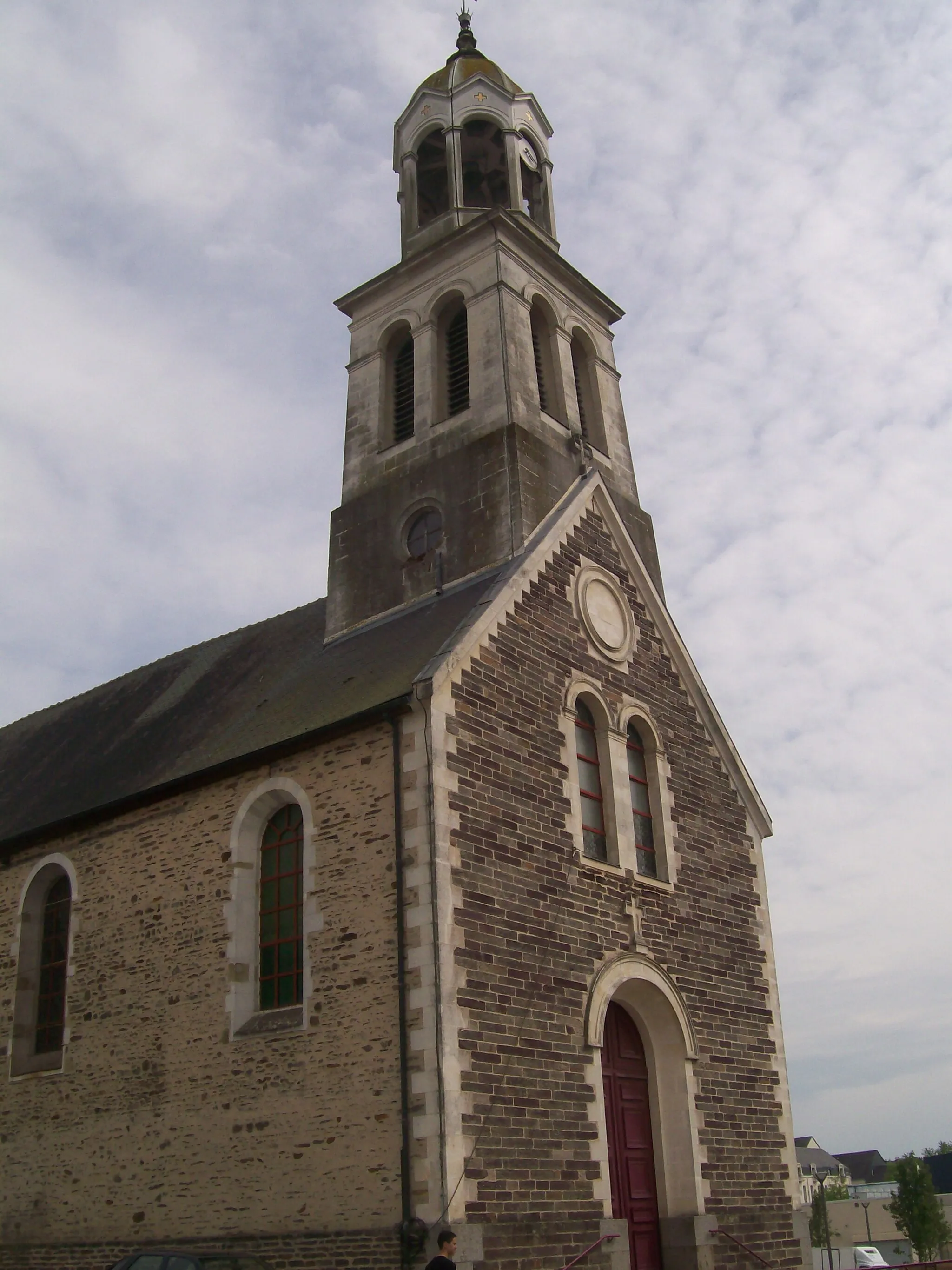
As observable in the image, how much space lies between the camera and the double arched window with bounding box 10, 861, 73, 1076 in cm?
1468

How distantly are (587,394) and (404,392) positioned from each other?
2896 millimetres

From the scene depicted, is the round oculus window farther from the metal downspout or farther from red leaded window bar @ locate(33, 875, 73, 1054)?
red leaded window bar @ locate(33, 875, 73, 1054)

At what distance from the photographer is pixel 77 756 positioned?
18.6 meters

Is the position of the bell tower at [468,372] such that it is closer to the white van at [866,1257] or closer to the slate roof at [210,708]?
the slate roof at [210,708]

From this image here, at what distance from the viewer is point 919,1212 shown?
1724 inches

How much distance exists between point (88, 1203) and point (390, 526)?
9.20 metres

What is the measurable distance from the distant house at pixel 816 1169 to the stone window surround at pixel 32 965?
2242 inches

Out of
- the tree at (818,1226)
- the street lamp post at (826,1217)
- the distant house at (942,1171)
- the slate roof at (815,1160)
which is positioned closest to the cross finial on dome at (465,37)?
the street lamp post at (826,1217)

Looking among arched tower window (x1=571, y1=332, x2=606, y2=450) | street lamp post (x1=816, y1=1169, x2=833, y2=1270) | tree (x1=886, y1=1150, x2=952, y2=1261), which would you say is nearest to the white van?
street lamp post (x1=816, y1=1169, x2=833, y2=1270)

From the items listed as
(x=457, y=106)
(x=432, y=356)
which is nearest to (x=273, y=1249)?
(x=432, y=356)

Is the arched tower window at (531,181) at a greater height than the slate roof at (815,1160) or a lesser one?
greater

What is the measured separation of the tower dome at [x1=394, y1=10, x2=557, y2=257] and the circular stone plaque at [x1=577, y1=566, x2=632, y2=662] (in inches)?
278

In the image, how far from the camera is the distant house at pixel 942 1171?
2370 inches

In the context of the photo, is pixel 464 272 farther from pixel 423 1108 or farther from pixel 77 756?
pixel 423 1108
